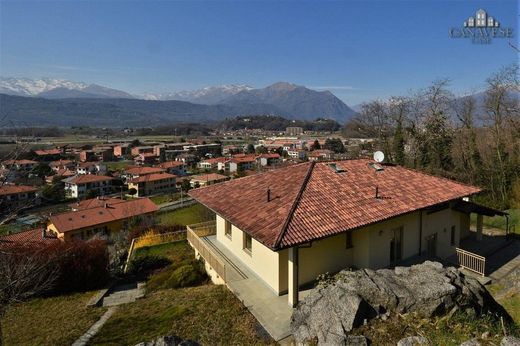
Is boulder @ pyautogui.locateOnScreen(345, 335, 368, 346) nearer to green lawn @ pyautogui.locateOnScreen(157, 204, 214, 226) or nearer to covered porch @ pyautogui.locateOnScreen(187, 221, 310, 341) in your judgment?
covered porch @ pyautogui.locateOnScreen(187, 221, 310, 341)

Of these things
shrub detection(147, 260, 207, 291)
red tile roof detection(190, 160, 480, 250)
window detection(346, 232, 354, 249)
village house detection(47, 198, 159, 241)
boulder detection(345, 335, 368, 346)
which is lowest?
village house detection(47, 198, 159, 241)

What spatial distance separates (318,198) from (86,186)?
80868 millimetres

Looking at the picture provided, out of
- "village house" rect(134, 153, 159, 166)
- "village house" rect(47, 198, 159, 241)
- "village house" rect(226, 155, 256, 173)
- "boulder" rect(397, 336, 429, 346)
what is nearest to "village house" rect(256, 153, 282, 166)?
"village house" rect(226, 155, 256, 173)

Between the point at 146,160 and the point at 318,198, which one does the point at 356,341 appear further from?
the point at 146,160

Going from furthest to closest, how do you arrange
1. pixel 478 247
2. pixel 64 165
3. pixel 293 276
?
pixel 64 165
pixel 478 247
pixel 293 276

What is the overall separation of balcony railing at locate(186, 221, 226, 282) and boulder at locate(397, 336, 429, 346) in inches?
311

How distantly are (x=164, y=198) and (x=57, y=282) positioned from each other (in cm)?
5784

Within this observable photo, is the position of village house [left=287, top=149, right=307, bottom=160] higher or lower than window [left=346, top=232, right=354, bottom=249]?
lower

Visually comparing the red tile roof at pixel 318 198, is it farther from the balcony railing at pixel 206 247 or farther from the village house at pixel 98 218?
the village house at pixel 98 218

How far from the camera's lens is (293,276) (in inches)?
421

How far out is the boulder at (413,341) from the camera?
6523mm

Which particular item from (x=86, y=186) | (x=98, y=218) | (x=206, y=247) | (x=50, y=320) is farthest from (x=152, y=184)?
(x=50, y=320)

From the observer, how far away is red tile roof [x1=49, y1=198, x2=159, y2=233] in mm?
43562

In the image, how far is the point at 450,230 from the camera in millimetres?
16672
